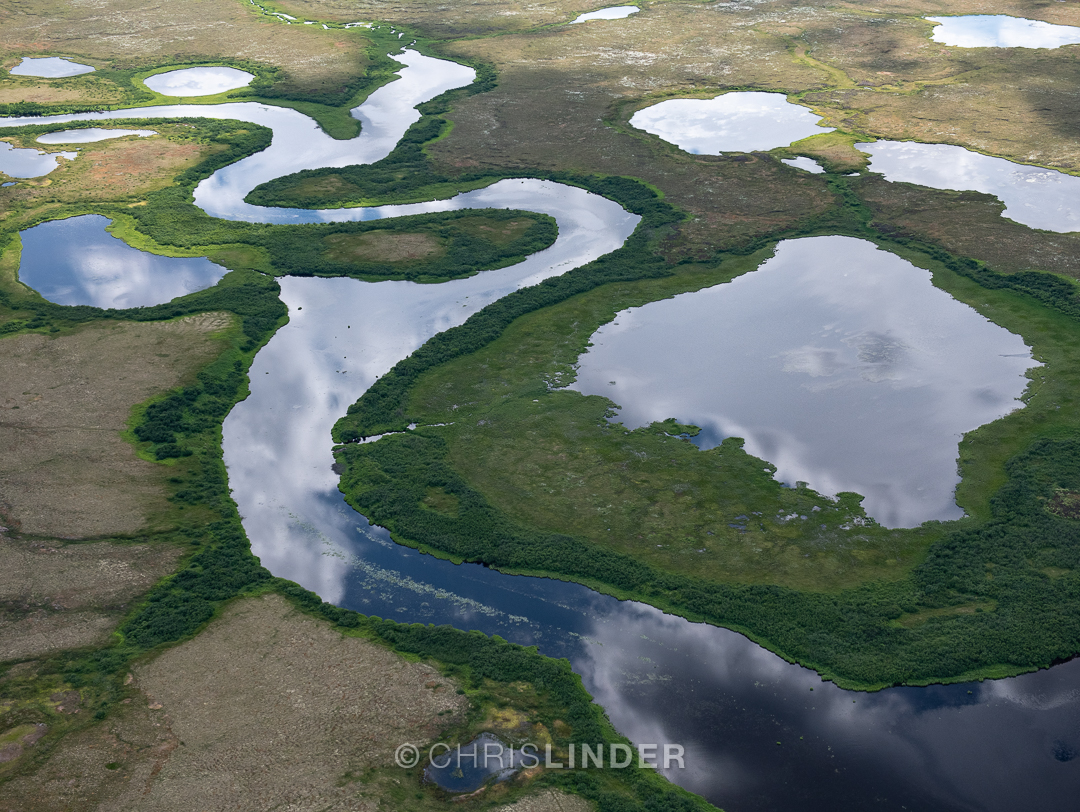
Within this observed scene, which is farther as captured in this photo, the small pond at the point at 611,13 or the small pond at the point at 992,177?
the small pond at the point at 611,13

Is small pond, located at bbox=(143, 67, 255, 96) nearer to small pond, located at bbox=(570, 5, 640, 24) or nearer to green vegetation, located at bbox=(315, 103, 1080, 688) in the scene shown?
small pond, located at bbox=(570, 5, 640, 24)

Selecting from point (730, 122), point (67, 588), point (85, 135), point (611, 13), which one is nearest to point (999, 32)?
point (730, 122)

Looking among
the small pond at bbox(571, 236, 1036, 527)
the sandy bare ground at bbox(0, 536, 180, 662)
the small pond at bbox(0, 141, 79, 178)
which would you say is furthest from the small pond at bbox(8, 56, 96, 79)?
the sandy bare ground at bbox(0, 536, 180, 662)

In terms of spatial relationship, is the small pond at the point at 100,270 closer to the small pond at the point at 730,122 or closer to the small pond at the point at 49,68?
the small pond at the point at 49,68

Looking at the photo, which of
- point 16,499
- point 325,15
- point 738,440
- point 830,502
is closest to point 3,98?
point 325,15

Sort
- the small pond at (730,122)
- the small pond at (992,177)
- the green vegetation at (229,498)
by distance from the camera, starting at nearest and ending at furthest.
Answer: the green vegetation at (229,498)
the small pond at (992,177)
the small pond at (730,122)

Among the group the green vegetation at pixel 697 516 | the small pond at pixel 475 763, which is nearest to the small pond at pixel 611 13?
the green vegetation at pixel 697 516

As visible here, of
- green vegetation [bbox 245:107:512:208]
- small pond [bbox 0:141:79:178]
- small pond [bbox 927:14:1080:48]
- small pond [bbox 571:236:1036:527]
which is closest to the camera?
small pond [bbox 571:236:1036:527]
